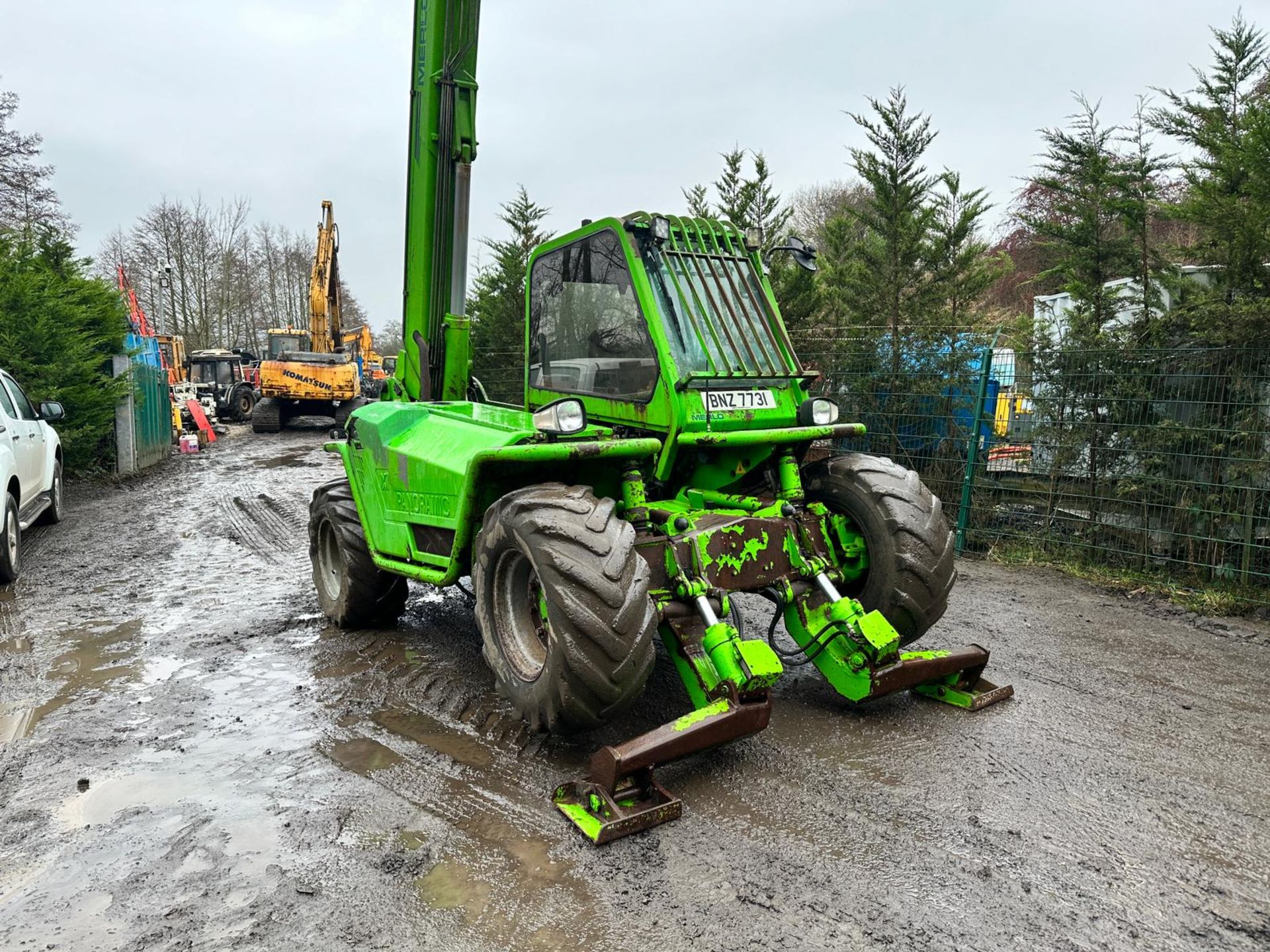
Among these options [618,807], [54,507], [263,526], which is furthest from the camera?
[263,526]

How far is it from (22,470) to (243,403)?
21734 mm

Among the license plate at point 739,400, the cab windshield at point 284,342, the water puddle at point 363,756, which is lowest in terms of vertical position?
the water puddle at point 363,756

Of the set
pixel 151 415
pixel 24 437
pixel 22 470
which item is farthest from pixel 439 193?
pixel 151 415

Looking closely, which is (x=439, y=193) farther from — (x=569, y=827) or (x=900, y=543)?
(x=569, y=827)

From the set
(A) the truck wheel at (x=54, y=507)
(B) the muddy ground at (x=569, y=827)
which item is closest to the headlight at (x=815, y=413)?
(B) the muddy ground at (x=569, y=827)

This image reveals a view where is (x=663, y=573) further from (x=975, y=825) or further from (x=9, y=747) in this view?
(x=9, y=747)

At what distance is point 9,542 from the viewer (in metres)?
7.32

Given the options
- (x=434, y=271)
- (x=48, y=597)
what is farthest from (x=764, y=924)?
(x=48, y=597)

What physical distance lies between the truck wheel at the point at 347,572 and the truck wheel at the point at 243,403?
2398 centimetres

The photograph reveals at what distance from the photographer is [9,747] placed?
406 cm

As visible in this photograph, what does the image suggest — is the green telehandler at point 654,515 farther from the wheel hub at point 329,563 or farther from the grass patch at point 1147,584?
the grass patch at point 1147,584

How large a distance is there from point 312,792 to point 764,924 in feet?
6.30

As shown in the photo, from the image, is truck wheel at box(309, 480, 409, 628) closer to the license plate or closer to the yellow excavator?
the license plate

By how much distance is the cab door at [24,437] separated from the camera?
27.2ft
